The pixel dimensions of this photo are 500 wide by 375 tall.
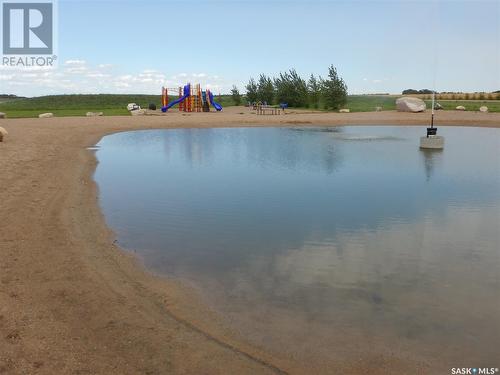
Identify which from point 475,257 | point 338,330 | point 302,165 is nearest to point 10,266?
point 338,330

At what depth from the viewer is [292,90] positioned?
81.2 m

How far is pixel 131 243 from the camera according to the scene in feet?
32.6

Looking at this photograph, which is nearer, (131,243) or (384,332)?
(384,332)

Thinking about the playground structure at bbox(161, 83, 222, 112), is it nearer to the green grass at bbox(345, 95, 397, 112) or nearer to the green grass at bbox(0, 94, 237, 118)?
the green grass at bbox(0, 94, 237, 118)

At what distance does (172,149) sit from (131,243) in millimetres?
18636

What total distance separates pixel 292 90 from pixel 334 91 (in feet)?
42.2

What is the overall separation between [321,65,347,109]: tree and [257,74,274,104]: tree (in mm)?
17341

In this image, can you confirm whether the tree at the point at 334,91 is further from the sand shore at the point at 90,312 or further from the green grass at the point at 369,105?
the sand shore at the point at 90,312

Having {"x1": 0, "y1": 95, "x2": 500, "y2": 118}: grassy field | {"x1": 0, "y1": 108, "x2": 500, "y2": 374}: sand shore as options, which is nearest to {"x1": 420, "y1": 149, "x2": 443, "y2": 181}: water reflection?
{"x1": 0, "y1": 108, "x2": 500, "y2": 374}: sand shore

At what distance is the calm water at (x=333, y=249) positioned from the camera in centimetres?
604

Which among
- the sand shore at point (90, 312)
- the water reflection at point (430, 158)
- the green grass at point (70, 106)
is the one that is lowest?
the sand shore at point (90, 312)

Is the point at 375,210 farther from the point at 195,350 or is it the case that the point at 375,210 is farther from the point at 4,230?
the point at 4,230
